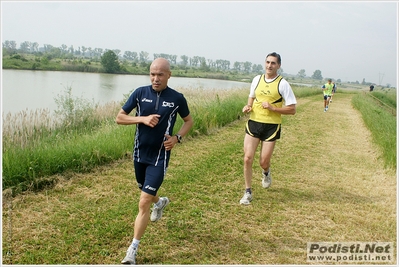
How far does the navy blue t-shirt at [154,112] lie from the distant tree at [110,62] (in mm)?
33968

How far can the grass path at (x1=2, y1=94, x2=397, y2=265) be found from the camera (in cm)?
361

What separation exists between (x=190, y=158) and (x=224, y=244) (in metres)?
3.55

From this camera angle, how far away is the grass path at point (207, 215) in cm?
361

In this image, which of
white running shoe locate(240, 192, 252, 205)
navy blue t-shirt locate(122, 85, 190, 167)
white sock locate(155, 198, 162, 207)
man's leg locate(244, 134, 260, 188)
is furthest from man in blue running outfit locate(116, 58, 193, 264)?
white running shoe locate(240, 192, 252, 205)

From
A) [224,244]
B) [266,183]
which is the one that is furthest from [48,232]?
[266,183]

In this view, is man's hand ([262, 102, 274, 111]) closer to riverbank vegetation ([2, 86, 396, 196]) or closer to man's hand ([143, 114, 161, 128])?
man's hand ([143, 114, 161, 128])

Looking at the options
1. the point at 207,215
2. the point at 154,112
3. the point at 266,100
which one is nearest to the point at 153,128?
the point at 154,112

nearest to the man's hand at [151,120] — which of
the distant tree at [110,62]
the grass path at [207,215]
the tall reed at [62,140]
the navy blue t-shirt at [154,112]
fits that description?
the navy blue t-shirt at [154,112]

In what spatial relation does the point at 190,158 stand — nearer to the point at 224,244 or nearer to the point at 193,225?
the point at 193,225

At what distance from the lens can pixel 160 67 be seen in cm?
337

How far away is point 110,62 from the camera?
36.7 meters

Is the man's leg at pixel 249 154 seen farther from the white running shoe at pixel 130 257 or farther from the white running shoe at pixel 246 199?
the white running shoe at pixel 130 257

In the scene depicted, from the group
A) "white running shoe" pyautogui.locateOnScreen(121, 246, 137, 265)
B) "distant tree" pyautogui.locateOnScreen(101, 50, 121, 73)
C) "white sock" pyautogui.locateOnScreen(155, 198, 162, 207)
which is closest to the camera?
"white running shoe" pyautogui.locateOnScreen(121, 246, 137, 265)

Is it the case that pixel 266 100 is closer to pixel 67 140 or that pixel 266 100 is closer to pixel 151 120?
pixel 151 120
